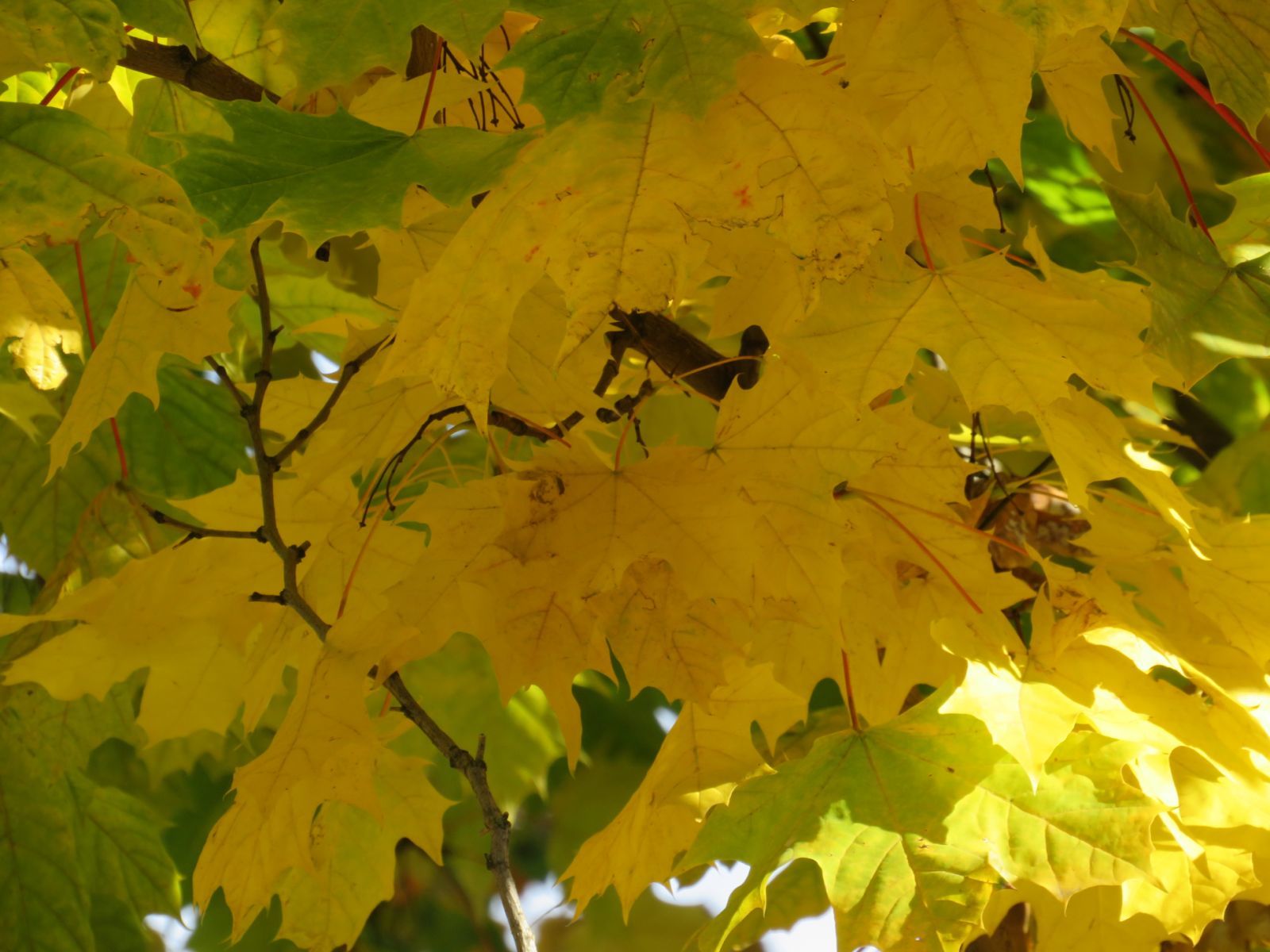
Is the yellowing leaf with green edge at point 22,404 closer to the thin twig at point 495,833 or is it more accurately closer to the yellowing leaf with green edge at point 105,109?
the yellowing leaf with green edge at point 105,109

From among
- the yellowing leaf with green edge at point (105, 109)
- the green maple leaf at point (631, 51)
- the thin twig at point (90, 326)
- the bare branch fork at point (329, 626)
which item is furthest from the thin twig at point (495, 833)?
the yellowing leaf with green edge at point (105, 109)

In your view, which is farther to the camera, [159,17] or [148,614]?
[148,614]

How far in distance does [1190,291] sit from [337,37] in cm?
51

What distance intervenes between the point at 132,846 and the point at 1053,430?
3.60 ft

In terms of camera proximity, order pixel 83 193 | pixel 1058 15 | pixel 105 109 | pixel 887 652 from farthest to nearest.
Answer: pixel 105 109, pixel 887 652, pixel 83 193, pixel 1058 15

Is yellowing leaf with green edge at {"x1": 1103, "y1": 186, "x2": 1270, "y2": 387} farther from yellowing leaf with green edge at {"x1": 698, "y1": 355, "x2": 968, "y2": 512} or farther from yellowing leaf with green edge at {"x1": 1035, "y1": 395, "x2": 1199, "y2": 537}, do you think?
yellowing leaf with green edge at {"x1": 698, "y1": 355, "x2": 968, "y2": 512}

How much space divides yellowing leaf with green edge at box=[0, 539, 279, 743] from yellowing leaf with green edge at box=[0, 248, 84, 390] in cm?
17

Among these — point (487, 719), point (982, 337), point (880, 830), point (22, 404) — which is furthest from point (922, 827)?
point (22, 404)

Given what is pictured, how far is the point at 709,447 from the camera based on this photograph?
733 mm

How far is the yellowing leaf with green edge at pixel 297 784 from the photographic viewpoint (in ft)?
2.16

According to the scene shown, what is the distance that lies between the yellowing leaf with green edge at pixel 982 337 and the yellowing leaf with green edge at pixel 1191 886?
0.30m

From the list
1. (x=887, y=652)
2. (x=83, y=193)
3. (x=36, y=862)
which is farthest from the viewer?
(x=36, y=862)

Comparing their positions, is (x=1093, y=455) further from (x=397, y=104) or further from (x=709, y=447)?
(x=397, y=104)

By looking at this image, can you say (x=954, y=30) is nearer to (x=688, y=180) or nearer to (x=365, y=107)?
(x=688, y=180)
